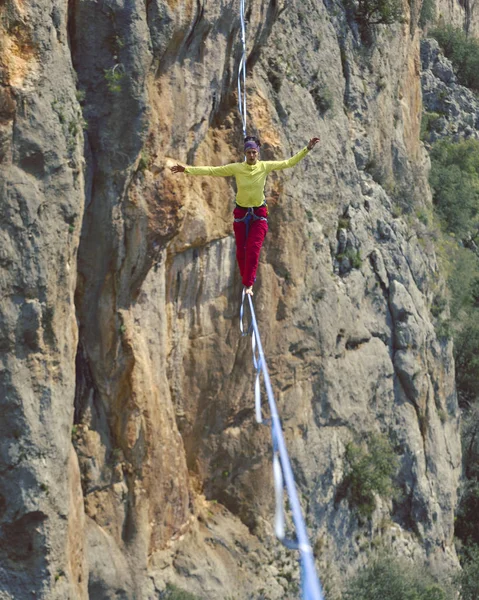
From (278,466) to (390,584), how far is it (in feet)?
42.7

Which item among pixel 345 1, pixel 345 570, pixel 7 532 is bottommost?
pixel 345 570

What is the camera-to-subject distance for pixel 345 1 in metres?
22.6

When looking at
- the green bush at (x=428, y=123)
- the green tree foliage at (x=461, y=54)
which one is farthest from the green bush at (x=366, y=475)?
the green tree foliage at (x=461, y=54)

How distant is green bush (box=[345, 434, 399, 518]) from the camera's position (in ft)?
64.4

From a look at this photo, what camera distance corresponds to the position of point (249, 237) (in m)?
12.9

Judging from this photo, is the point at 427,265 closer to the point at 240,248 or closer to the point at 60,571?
the point at 240,248

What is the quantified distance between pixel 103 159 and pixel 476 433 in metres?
17.3

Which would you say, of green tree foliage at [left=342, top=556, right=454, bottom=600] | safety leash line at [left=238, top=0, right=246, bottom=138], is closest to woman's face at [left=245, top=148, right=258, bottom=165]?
safety leash line at [left=238, top=0, right=246, bottom=138]

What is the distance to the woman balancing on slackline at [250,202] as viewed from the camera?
39.6 ft

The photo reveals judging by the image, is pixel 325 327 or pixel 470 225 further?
pixel 470 225

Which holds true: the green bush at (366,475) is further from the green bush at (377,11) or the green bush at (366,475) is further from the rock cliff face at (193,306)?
the green bush at (377,11)

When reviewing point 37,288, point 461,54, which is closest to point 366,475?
point 37,288

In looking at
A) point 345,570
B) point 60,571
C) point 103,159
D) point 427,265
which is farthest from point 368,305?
point 60,571

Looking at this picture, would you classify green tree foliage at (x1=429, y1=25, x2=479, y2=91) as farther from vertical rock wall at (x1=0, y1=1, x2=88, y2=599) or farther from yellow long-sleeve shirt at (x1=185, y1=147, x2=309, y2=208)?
vertical rock wall at (x1=0, y1=1, x2=88, y2=599)
